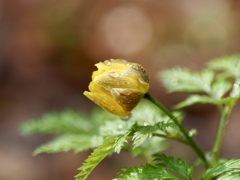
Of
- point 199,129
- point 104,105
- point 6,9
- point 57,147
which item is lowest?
point 104,105

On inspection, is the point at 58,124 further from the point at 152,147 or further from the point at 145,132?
the point at 145,132

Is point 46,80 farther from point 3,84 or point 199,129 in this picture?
point 199,129

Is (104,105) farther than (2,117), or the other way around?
(2,117)

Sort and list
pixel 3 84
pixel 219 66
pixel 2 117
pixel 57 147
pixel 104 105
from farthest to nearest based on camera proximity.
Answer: pixel 3 84 → pixel 2 117 → pixel 219 66 → pixel 57 147 → pixel 104 105

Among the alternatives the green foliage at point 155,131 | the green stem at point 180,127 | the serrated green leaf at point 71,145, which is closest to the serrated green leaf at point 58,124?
the green foliage at point 155,131

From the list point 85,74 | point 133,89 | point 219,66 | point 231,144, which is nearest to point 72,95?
point 85,74

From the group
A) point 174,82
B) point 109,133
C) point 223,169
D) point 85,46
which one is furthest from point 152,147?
point 85,46

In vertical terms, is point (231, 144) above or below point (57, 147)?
above

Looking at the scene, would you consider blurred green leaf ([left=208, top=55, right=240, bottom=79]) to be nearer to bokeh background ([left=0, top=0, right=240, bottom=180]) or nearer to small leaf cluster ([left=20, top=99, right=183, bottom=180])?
small leaf cluster ([left=20, top=99, right=183, bottom=180])

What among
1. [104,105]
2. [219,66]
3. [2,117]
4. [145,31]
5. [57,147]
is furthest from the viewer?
[145,31]
